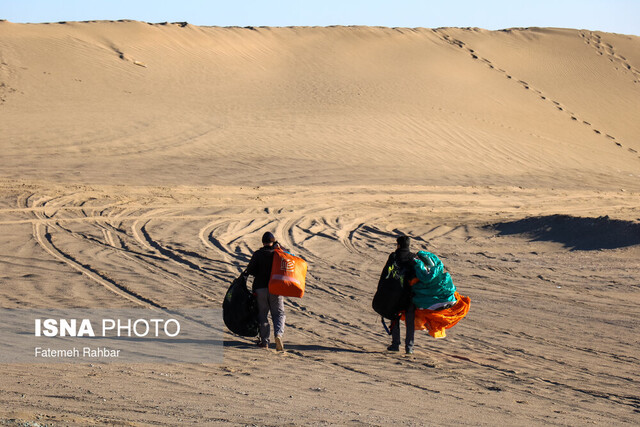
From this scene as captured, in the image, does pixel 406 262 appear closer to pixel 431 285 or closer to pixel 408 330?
pixel 431 285

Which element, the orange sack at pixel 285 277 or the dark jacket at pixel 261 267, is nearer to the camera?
the orange sack at pixel 285 277

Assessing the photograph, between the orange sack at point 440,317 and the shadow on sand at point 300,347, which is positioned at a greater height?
the orange sack at point 440,317

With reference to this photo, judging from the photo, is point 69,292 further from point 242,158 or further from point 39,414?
point 242,158

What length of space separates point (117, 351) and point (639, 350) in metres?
5.34

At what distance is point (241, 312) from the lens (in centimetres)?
802

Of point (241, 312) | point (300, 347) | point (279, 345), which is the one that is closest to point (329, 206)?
point (300, 347)

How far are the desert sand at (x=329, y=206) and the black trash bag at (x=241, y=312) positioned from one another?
20 cm

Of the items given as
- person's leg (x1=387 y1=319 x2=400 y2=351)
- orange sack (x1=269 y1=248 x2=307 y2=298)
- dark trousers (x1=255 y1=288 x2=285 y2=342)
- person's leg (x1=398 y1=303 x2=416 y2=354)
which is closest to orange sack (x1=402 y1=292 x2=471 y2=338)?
person's leg (x1=398 y1=303 x2=416 y2=354)

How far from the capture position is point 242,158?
24.6 meters

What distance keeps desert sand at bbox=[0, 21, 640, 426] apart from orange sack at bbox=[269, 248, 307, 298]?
626 millimetres

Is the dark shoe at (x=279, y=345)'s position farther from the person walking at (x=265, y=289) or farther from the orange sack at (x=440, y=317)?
the orange sack at (x=440, y=317)

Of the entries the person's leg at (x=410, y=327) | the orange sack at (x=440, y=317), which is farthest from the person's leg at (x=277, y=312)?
the orange sack at (x=440, y=317)

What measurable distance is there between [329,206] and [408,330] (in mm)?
11062

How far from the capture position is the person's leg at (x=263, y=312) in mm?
8000
